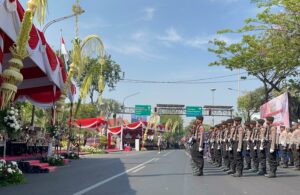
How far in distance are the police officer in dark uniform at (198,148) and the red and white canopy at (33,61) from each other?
585 centimetres

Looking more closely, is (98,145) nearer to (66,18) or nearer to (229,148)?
(66,18)

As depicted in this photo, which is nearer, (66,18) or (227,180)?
(227,180)

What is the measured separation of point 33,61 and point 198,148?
6.26 metres

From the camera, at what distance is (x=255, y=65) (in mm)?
33719

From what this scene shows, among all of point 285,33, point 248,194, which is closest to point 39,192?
point 248,194

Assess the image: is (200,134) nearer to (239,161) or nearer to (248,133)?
(239,161)

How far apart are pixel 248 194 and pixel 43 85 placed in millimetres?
13244

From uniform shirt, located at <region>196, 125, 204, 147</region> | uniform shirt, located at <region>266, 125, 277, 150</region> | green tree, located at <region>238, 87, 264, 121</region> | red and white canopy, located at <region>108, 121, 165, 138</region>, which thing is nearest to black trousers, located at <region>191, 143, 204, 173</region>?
uniform shirt, located at <region>196, 125, 204, 147</region>

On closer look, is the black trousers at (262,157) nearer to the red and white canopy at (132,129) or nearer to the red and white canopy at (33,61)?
the red and white canopy at (33,61)

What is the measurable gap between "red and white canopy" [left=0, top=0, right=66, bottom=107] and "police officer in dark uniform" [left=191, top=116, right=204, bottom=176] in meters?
5.85

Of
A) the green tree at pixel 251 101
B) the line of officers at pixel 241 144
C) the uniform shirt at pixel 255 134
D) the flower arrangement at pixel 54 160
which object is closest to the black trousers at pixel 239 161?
the line of officers at pixel 241 144

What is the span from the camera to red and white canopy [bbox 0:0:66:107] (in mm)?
11875

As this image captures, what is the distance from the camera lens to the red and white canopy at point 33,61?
39.0 feet

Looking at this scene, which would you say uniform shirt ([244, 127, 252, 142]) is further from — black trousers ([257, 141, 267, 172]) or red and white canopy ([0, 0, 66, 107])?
red and white canopy ([0, 0, 66, 107])
